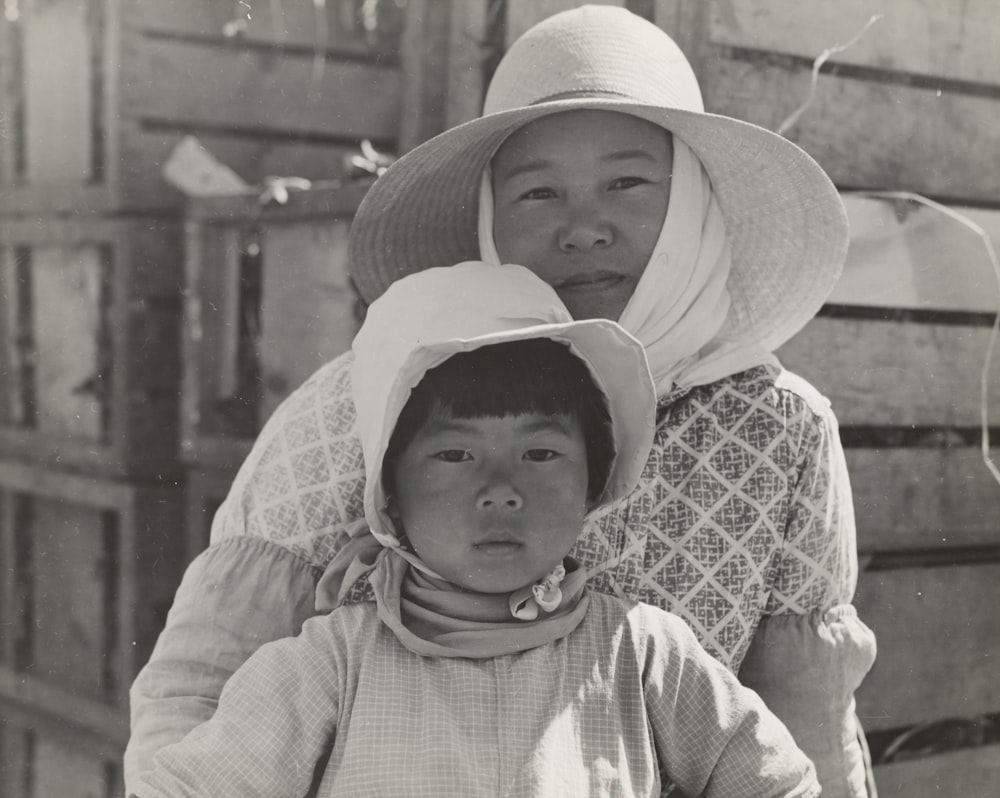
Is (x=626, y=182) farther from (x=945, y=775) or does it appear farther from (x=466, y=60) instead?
(x=945, y=775)

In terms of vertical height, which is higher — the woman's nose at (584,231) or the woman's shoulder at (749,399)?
the woman's nose at (584,231)

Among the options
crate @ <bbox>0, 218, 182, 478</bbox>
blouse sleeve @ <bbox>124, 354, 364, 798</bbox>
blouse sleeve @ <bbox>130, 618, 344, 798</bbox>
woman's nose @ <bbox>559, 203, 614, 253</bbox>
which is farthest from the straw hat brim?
crate @ <bbox>0, 218, 182, 478</bbox>

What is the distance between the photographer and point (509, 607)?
1293mm

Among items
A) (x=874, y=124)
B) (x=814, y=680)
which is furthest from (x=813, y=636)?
(x=874, y=124)

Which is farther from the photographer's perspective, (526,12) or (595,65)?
(526,12)

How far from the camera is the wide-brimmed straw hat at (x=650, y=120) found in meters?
1.60

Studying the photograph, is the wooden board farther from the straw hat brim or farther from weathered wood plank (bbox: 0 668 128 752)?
the straw hat brim

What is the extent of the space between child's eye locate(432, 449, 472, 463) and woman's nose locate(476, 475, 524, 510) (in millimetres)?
49

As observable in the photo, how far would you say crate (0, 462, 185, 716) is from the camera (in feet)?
8.74

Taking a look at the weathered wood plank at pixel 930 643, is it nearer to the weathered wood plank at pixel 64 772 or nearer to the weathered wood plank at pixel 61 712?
the weathered wood plank at pixel 61 712

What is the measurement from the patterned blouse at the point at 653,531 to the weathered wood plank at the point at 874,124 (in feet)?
2.29

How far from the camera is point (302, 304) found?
8.11 feet

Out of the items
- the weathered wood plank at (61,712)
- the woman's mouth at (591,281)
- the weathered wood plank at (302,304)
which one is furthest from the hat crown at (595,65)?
the weathered wood plank at (61,712)

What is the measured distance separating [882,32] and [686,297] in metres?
0.95
